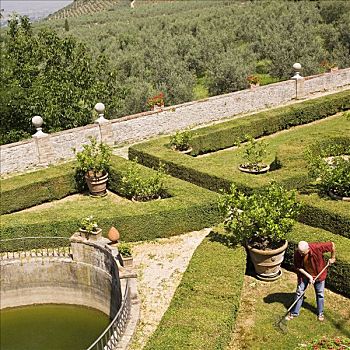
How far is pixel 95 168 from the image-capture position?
53.1ft

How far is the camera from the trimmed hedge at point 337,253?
32.8 ft

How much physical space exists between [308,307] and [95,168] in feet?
28.0

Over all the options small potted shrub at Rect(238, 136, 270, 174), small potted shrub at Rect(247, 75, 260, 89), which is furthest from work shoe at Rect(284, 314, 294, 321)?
small potted shrub at Rect(247, 75, 260, 89)

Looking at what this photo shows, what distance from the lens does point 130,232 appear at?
13.0 meters

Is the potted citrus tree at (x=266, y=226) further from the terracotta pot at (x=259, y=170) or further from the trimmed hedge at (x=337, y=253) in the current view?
the terracotta pot at (x=259, y=170)

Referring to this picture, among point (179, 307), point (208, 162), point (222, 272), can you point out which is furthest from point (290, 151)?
point (179, 307)

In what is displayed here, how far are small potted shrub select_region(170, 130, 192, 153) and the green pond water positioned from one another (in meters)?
7.79

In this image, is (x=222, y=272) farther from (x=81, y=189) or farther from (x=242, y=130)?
(x=242, y=130)

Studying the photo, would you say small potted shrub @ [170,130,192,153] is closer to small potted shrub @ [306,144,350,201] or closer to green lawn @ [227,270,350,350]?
small potted shrub @ [306,144,350,201]

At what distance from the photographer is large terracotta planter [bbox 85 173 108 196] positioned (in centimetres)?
1628

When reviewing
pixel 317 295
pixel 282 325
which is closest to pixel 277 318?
pixel 282 325

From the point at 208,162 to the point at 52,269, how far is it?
19.3 feet

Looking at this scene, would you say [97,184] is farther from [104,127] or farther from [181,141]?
[104,127]

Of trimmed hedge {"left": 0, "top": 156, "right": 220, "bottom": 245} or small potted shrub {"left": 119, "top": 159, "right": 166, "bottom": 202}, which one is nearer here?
trimmed hedge {"left": 0, "top": 156, "right": 220, "bottom": 245}
